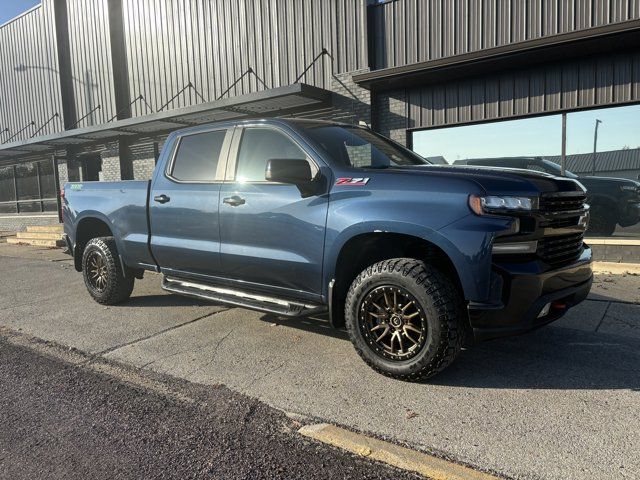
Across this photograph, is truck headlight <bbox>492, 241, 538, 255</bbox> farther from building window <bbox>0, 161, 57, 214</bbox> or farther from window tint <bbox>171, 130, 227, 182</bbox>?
building window <bbox>0, 161, 57, 214</bbox>

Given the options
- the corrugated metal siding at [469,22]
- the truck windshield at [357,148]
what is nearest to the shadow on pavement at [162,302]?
the truck windshield at [357,148]

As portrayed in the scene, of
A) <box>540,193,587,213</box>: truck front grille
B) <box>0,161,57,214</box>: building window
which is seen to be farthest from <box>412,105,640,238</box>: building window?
<box>0,161,57,214</box>: building window

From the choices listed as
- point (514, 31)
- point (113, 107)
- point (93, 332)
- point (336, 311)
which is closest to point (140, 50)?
point (113, 107)

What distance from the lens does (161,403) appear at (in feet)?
11.1

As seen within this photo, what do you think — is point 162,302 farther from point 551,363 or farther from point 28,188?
point 28,188

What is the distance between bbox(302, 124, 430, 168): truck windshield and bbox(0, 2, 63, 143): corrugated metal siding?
52.3ft

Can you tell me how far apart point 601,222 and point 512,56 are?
9.94 feet

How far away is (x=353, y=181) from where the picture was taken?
375 cm

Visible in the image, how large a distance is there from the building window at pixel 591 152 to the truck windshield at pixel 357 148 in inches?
117

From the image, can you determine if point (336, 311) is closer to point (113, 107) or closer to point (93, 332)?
point (93, 332)

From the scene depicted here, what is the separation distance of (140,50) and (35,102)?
21.1 feet

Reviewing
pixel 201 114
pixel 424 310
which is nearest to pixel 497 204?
pixel 424 310

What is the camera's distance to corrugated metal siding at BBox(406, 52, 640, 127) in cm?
779

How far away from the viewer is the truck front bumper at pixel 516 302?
3.18 metres
